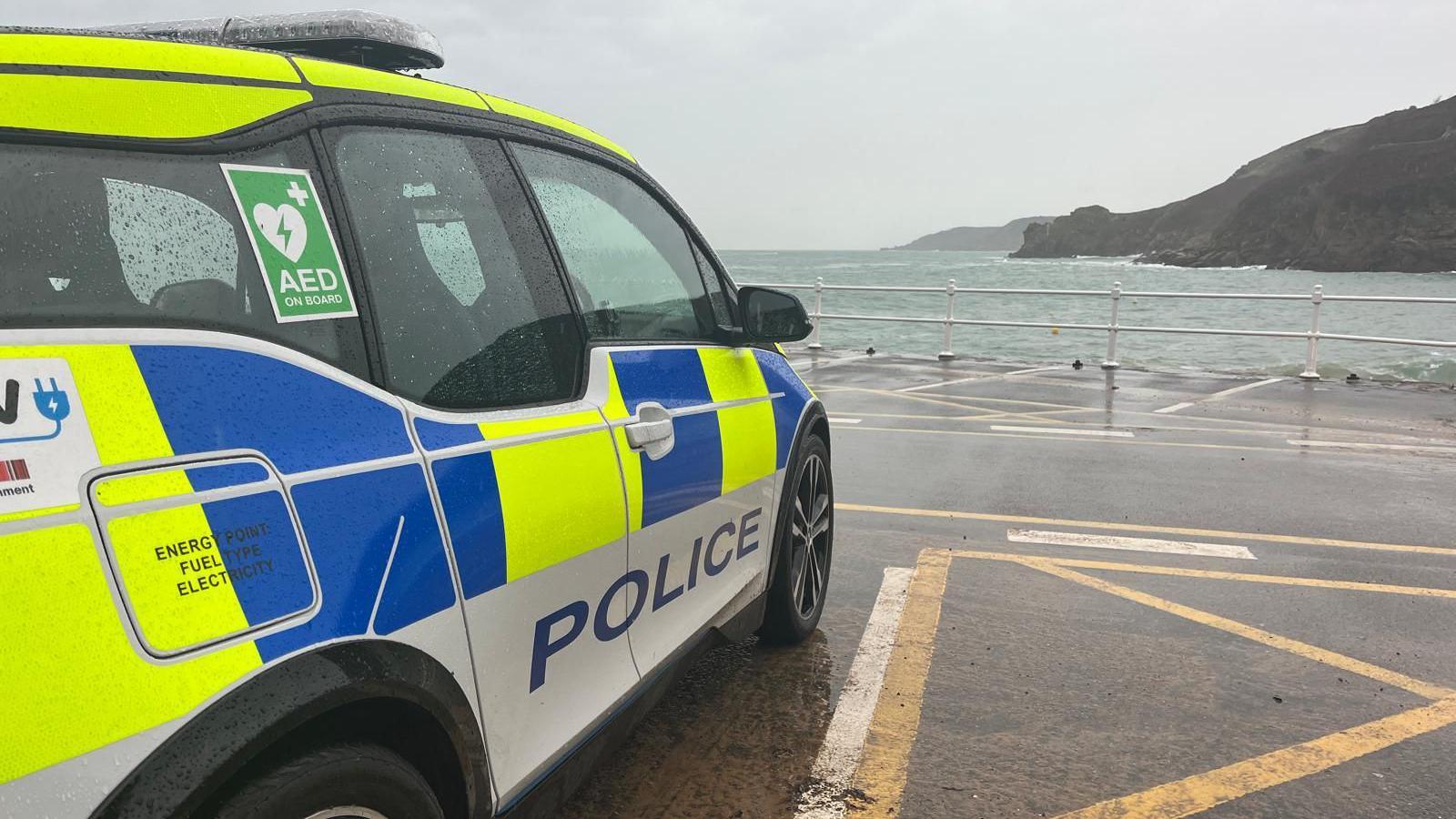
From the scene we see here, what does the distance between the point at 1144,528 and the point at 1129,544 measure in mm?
392

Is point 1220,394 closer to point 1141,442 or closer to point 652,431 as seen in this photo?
point 1141,442

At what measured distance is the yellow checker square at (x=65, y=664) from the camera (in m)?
1.02

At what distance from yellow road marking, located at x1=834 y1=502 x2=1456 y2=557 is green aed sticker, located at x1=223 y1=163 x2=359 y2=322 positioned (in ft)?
14.7

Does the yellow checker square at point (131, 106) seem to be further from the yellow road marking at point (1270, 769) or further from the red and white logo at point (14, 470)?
the yellow road marking at point (1270, 769)

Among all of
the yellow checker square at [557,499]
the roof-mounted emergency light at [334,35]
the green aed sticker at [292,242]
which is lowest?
the yellow checker square at [557,499]

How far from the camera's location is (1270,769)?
288 centimetres

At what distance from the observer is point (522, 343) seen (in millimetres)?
2049

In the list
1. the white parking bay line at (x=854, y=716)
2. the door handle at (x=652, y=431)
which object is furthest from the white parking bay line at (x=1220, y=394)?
the door handle at (x=652, y=431)

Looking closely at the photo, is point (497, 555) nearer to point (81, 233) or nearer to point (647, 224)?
point (81, 233)

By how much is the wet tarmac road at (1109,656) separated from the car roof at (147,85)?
1.82 meters

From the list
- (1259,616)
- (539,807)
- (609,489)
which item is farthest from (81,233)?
(1259,616)

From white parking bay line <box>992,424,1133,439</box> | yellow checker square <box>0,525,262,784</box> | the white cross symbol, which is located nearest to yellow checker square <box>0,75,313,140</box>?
the white cross symbol

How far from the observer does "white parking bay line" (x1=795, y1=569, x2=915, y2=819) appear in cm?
266

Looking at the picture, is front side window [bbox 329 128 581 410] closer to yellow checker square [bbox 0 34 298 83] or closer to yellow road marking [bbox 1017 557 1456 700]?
yellow checker square [bbox 0 34 298 83]
